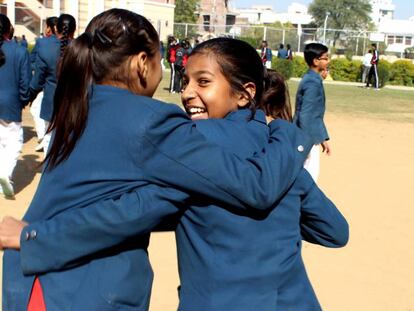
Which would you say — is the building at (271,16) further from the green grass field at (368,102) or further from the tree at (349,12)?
the green grass field at (368,102)

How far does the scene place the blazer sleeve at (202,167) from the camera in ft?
5.13

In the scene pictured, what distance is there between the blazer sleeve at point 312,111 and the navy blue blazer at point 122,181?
4634 mm

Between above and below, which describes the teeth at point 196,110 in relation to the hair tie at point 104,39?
below

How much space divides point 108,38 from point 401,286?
12.0ft

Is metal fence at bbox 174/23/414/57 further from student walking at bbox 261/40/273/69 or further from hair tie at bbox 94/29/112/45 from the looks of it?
hair tie at bbox 94/29/112/45

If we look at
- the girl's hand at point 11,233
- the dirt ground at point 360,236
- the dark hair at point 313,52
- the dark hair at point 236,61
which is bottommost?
the dirt ground at point 360,236

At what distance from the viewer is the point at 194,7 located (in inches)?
2936

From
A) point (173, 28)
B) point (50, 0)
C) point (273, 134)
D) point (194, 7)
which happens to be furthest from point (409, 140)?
point (194, 7)

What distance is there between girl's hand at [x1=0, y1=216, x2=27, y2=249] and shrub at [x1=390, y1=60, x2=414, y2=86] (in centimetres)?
2944

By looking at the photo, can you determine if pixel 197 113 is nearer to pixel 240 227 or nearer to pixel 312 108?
pixel 240 227

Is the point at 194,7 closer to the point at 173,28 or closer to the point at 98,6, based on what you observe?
the point at 173,28

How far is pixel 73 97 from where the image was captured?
5.52 feet

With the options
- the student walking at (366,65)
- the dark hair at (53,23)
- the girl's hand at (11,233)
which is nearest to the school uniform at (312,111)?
the dark hair at (53,23)

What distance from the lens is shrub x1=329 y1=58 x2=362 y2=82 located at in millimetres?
30327
